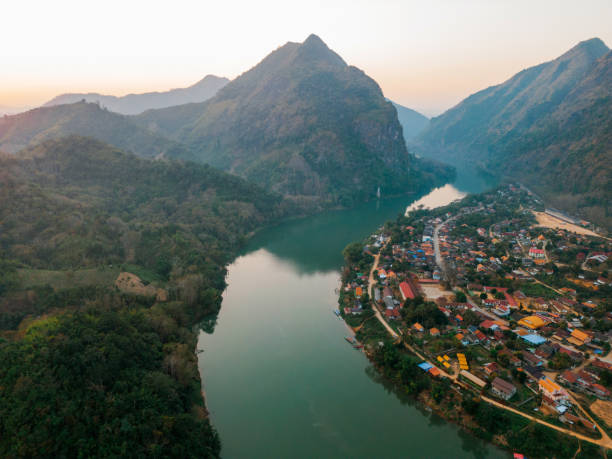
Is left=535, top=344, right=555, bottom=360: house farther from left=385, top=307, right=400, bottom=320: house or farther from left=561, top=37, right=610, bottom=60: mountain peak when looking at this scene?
left=561, top=37, right=610, bottom=60: mountain peak

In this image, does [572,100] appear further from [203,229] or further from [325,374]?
[325,374]

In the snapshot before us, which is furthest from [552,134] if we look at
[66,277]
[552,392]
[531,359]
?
[66,277]

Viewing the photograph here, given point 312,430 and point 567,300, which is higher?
point 567,300

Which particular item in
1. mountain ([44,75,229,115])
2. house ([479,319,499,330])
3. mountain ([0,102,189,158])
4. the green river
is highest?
mountain ([44,75,229,115])

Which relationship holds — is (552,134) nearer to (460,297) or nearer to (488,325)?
(460,297)

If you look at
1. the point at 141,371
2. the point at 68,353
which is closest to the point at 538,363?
the point at 141,371

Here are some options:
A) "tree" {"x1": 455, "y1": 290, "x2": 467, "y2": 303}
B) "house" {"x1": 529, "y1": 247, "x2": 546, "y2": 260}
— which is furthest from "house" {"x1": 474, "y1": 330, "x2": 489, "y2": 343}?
"house" {"x1": 529, "y1": 247, "x2": 546, "y2": 260}
